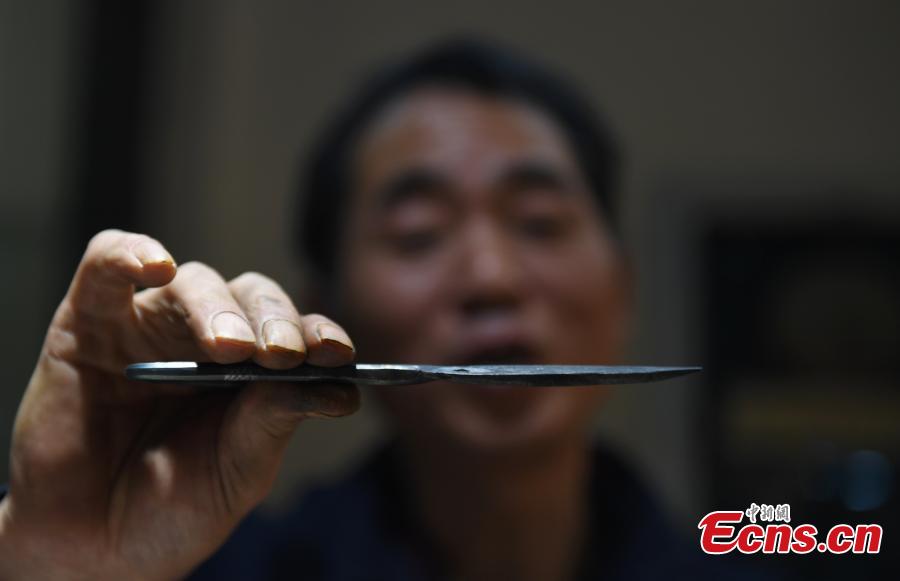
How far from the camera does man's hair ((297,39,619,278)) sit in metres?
0.81

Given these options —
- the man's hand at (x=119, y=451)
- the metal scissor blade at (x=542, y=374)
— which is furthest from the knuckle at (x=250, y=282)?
the metal scissor blade at (x=542, y=374)

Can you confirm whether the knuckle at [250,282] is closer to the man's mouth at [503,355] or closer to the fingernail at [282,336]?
the fingernail at [282,336]

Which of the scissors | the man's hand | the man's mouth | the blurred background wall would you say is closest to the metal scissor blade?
the scissors

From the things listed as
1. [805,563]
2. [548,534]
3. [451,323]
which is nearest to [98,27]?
[451,323]

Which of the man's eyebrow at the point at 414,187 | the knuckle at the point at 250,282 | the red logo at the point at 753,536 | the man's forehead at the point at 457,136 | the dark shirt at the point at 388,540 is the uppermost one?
the man's forehead at the point at 457,136

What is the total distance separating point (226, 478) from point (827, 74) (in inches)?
40.2

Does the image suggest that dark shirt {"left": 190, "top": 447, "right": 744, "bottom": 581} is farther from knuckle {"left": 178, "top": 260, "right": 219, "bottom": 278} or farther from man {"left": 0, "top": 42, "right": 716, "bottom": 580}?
knuckle {"left": 178, "top": 260, "right": 219, "bottom": 278}

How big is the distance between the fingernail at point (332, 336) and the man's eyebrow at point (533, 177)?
39 centimetres

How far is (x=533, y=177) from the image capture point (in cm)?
75

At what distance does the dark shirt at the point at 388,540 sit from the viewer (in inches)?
29.4

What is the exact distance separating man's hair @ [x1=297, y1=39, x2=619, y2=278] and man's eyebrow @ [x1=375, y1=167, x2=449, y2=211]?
0.06 meters

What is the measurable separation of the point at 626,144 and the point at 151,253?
0.87m

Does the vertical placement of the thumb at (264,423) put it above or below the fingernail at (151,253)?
below

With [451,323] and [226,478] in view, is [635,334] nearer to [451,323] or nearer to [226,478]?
[451,323]
